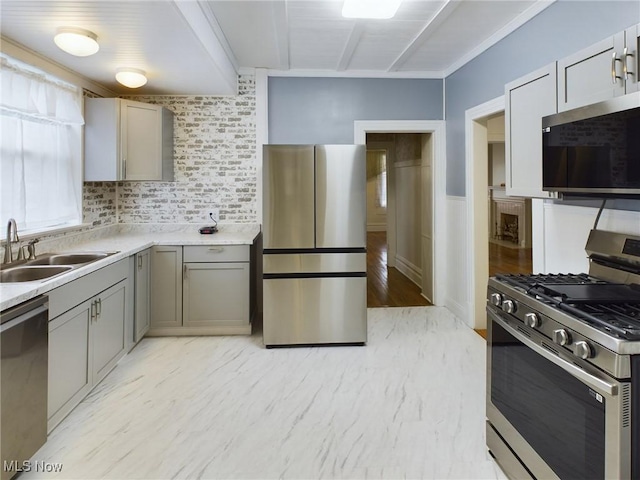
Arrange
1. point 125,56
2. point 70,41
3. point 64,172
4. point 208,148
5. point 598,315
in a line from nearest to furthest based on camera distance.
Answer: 1. point 598,315
2. point 70,41
3. point 125,56
4. point 64,172
5. point 208,148

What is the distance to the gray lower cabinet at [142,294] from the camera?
127 inches

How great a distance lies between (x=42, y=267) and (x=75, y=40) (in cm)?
144

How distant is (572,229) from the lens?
2.35 meters

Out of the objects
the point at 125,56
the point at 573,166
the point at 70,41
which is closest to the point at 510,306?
the point at 573,166

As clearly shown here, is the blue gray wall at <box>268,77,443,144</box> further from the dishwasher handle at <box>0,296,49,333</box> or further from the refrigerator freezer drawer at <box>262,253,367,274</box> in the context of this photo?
the dishwasher handle at <box>0,296,49,333</box>

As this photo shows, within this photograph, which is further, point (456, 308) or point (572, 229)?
point (456, 308)

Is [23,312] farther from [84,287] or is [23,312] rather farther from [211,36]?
[211,36]

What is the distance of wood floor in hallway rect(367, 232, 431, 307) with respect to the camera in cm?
481

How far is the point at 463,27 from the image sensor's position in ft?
10.4

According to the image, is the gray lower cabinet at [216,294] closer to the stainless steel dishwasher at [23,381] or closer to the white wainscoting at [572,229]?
the stainless steel dishwasher at [23,381]

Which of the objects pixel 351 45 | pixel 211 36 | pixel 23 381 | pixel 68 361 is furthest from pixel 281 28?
pixel 23 381

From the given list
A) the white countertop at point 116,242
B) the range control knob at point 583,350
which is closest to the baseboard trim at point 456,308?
the white countertop at point 116,242

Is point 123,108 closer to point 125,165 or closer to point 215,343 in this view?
point 125,165

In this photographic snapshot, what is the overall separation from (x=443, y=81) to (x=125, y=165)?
3447 mm
